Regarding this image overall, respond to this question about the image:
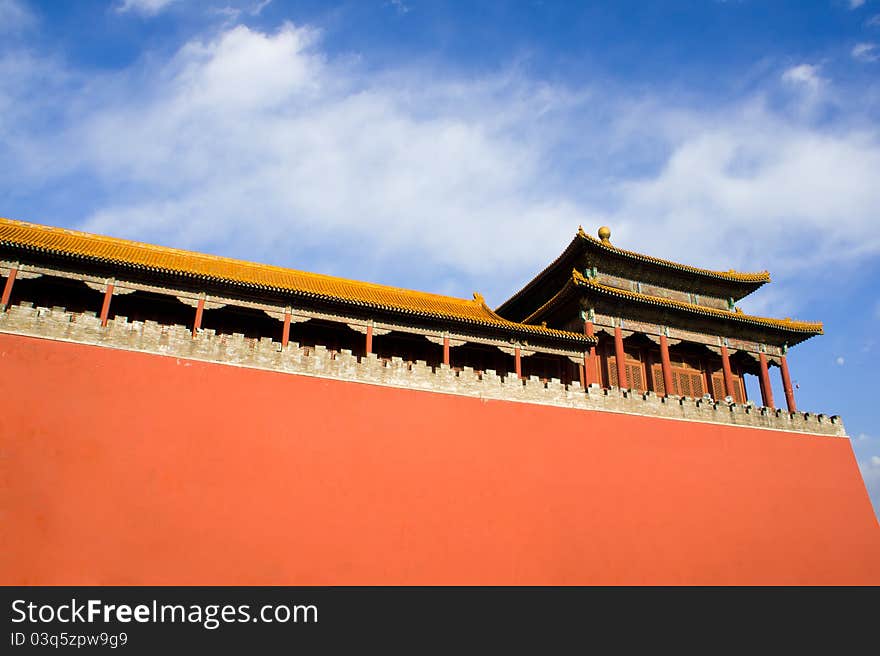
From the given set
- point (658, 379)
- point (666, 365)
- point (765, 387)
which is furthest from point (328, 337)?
point (765, 387)

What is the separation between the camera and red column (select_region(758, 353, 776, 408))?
1584 cm

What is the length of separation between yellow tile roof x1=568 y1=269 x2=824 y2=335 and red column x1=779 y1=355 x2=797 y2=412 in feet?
2.63

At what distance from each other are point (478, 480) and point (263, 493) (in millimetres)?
3342

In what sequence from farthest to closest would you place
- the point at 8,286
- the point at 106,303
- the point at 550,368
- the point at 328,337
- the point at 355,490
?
1. the point at 550,368
2. the point at 328,337
3. the point at 106,303
4. the point at 8,286
5. the point at 355,490

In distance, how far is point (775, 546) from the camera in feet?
41.4

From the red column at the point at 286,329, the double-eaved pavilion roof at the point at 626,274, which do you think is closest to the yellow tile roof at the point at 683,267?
the double-eaved pavilion roof at the point at 626,274

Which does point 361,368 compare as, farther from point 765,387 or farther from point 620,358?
point 765,387

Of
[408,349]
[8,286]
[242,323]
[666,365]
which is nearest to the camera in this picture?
[8,286]

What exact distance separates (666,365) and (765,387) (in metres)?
2.66

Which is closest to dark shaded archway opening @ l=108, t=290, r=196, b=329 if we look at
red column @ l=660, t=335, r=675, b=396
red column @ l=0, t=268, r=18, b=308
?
red column @ l=0, t=268, r=18, b=308

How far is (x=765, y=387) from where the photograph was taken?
1596 cm
